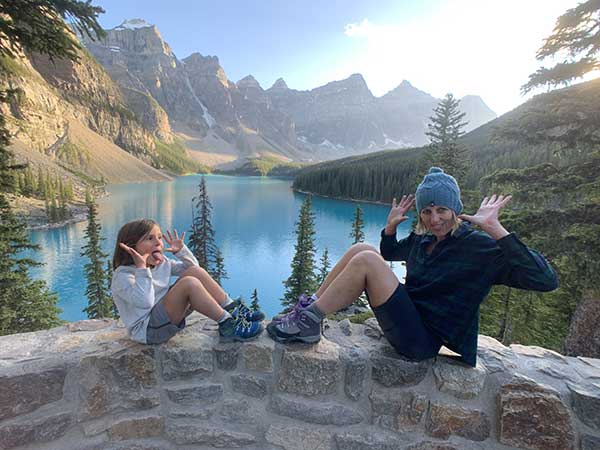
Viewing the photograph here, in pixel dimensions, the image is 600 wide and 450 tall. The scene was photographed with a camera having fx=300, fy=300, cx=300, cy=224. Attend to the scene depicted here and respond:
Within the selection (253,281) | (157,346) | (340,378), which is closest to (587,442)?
(340,378)

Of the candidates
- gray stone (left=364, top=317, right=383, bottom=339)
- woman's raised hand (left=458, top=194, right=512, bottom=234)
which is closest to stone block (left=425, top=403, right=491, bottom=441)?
gray stone (left=364, top=317, right=383, bottom=339)

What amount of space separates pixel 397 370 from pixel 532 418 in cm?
87

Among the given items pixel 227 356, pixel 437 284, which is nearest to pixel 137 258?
pixel 227 356

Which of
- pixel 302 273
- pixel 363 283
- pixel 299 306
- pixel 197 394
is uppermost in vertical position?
pixel 363 283

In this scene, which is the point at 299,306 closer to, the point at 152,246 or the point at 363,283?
the point at 363,283

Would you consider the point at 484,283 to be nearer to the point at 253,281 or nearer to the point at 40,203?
the point at 253,281

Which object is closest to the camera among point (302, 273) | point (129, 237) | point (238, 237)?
point (129, 237)

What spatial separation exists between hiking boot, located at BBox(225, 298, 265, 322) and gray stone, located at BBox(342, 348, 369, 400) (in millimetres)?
812

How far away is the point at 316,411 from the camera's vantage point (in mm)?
2156

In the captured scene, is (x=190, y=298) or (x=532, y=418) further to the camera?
(x=190, y=298)

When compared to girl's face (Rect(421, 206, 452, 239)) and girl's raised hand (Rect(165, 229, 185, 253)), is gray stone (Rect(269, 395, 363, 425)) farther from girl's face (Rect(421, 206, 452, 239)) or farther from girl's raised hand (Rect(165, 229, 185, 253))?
girl's raised hand (Rect(165, 229, 185, 253))

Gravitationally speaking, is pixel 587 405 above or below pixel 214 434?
above

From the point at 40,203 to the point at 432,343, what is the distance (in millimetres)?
63820

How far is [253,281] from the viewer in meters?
25.8
